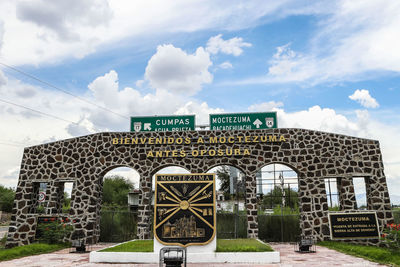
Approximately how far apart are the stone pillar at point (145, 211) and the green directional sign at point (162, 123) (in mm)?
2809

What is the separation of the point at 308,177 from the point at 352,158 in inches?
98.8

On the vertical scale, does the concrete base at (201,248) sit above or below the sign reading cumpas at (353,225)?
below

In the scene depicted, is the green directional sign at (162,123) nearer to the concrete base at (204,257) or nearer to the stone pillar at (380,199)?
the concrete base at (204,257)

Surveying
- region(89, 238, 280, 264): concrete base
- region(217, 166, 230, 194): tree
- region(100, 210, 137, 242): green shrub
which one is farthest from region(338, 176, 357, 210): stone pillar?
region(217, 166, 230, 194): tree

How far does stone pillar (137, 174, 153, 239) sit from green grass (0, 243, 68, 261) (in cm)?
370

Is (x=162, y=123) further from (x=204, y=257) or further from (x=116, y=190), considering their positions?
(x=116, y=190)

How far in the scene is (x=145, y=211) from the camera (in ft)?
53.9

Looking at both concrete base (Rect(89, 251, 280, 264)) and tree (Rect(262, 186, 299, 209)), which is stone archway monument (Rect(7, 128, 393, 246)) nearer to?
tree (Rect(262, 186, 299, 209))

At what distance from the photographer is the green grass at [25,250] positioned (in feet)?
39.0

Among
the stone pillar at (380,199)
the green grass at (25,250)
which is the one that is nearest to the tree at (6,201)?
the green grass at (25,250)

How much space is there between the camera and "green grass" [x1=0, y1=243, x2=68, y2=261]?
1188 centimetres

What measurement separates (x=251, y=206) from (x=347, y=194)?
489 centimetres

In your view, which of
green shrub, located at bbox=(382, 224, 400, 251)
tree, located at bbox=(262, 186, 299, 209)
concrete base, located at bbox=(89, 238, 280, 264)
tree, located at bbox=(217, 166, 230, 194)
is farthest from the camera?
tree, located at bbox=(217, 166, 230, 194)

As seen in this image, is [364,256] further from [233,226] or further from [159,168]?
[159,168]
